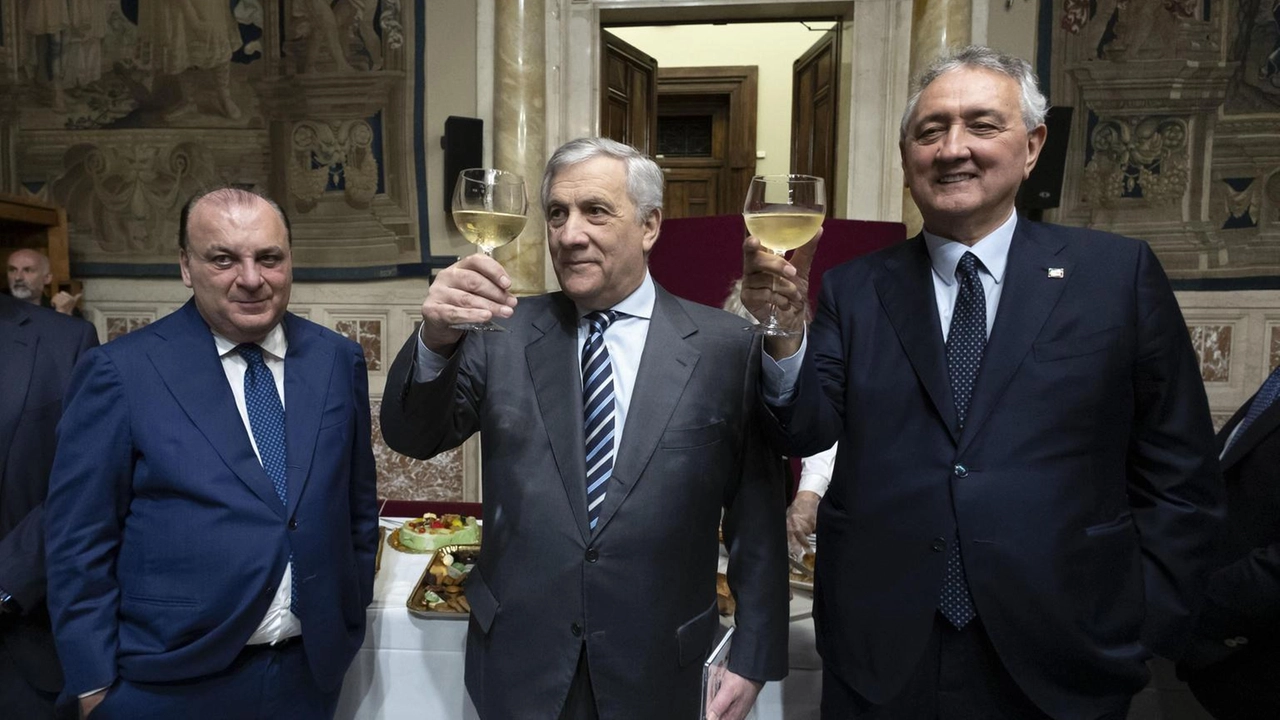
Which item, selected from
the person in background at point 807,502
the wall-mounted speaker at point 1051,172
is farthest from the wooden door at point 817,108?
the person in background at point 807,502

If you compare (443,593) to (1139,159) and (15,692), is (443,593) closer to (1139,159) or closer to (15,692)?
(15,692)

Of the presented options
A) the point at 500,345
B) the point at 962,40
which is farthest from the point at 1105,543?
the point at 962,40

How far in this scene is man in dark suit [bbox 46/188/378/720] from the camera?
65.4 inches

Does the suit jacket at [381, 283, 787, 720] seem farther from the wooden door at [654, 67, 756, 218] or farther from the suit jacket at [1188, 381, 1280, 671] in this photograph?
the wooden door at [654, 67, 756, 218]

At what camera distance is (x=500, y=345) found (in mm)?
1706

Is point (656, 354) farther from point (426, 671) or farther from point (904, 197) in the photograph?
point (904, 197)

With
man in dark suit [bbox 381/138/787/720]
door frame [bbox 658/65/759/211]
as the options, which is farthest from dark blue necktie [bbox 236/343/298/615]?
door frame [bbox 658/65/759/211]

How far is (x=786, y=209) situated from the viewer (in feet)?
4.37

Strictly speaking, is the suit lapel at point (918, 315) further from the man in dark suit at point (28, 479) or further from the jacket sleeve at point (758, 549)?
the man in dark suit at point (28, 479)

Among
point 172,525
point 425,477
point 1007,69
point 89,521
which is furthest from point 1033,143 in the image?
point 425,477

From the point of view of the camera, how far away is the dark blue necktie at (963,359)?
1486 mm

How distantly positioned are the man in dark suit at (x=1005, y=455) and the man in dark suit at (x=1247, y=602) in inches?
14.4

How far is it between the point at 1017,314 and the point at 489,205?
1004 millimetres

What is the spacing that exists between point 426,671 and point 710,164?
8.28 metres
